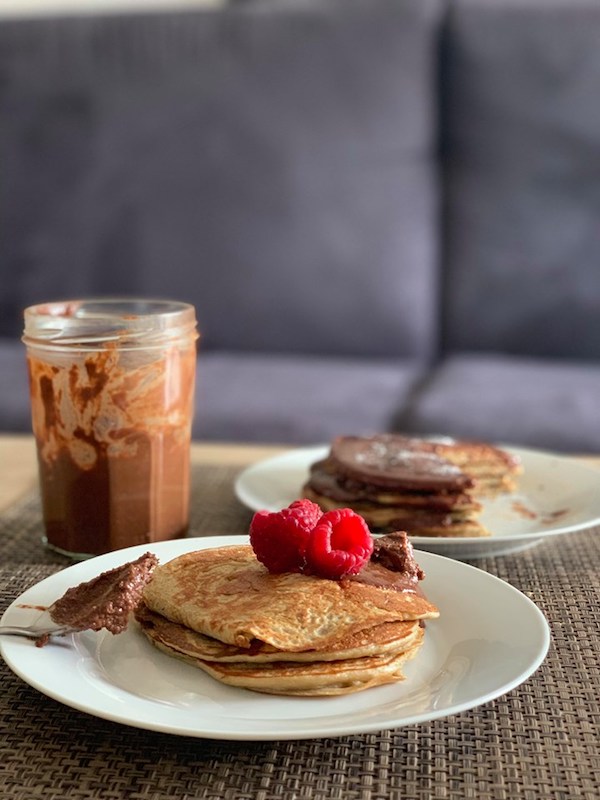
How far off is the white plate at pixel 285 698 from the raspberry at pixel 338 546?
0.32 feet

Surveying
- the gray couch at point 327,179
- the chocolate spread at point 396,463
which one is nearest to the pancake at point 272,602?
the chocolate spread at point 396,463

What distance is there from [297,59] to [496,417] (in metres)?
1.31

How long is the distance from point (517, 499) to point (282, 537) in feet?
2.13

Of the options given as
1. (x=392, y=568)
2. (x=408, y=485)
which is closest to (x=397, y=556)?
(x=392, y=568)

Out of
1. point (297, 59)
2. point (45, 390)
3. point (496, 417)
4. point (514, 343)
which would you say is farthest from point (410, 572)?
point (297, 59)

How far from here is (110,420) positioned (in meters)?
1.16

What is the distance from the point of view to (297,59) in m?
3.00

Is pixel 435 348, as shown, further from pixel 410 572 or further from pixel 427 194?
pixel 410 572

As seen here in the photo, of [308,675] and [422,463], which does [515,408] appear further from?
[308,675]

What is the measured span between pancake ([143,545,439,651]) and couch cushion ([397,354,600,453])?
58.0 inches

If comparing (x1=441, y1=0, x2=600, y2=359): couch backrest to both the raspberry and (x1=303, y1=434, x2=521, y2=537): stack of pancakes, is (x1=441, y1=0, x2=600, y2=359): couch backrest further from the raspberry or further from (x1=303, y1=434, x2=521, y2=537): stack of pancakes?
the raspberry

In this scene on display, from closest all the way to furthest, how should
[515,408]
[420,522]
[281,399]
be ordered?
[420,522] < [515,408] < [281,399]

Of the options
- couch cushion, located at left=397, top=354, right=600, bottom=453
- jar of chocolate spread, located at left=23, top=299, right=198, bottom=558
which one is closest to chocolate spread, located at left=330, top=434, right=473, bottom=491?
jar of chocolate spread, located at left=23, top=299, right=198, bottom=558

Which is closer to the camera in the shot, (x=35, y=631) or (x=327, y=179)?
(x=35, y=631)
